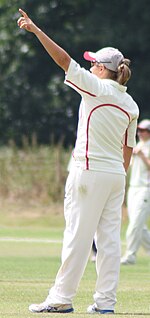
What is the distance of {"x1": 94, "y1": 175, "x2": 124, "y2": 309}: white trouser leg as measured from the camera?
9234 millimetres

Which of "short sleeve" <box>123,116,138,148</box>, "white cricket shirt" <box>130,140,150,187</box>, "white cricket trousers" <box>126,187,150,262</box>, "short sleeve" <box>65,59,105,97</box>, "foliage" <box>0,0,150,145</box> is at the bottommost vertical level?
"white cricket trousers" <box>126,187,150,262</box>

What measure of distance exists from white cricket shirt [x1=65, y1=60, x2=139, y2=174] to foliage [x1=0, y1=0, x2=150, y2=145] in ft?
91.4

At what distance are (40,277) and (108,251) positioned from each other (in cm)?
396

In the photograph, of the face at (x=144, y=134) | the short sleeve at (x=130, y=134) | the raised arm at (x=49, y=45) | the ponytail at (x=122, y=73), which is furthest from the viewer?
the face at (x=144, y=134)

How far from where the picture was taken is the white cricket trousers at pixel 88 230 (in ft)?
29.8

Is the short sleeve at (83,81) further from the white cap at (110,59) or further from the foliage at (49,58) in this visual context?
the foliage at (49,58)

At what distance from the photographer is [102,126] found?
910cm

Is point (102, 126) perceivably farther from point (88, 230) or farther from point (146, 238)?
point (146, 238)

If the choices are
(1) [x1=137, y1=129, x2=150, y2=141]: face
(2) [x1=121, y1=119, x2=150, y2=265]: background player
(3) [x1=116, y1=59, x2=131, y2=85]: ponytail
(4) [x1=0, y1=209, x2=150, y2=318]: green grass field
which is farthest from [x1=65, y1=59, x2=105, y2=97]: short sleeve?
(1) [x1=137, y1=129, x2=150, y2=141]: face

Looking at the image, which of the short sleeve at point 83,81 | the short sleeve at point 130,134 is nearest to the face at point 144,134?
the short sleeve at point 130,134

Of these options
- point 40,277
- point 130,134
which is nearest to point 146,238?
point 40,277

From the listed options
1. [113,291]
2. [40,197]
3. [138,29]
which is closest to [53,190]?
[40,197]

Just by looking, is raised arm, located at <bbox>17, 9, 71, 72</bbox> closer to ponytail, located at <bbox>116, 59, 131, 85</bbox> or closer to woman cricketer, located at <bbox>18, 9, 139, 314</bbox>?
woman cricketer, located at <bbox>18, 9, 139, 314</bbox>

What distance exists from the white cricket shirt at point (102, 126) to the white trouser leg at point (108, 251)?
212mm
